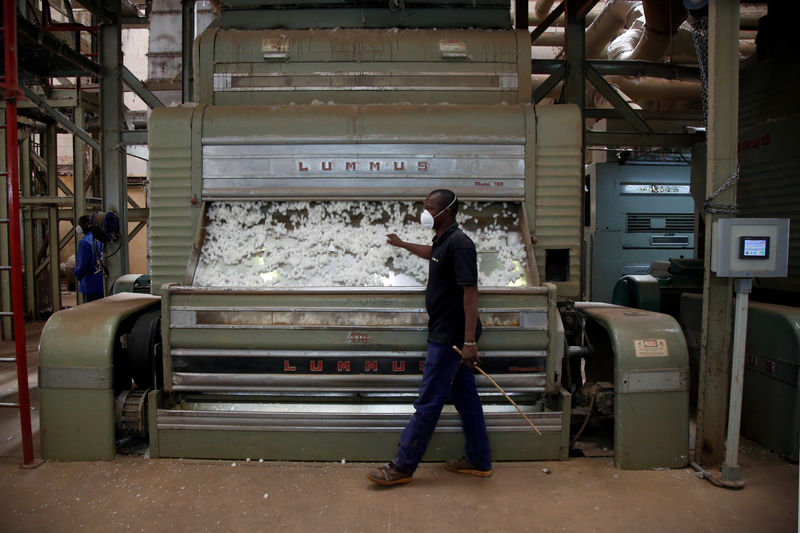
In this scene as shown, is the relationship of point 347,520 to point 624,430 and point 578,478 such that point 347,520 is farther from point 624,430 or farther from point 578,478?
point 624,430

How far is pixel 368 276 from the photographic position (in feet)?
11.5

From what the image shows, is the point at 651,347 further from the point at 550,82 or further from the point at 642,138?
the point at 642,138

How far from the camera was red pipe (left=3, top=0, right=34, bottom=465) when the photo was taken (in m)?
3.22

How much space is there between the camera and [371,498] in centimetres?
297

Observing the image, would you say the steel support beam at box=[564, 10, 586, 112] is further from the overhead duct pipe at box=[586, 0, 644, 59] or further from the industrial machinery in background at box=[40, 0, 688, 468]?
the overhead duct pipe at box=[586, 0, 644, 59]

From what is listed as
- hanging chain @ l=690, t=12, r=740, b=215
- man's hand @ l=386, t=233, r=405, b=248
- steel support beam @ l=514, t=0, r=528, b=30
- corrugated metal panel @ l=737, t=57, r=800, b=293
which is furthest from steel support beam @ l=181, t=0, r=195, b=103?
corrugated metal panel @ l=737, t=57, r=800, b=293

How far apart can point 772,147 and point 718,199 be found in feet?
6.57

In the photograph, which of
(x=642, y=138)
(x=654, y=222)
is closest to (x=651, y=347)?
(x=642, y=138)

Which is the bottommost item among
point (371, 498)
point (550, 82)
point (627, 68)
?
point (371, 498)

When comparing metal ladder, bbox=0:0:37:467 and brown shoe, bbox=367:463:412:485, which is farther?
metal ladder, bbox=0:0:37:467

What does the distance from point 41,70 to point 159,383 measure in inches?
171

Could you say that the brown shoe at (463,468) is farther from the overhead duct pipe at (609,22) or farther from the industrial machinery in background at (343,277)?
the overhead duct pipe at (609,22)

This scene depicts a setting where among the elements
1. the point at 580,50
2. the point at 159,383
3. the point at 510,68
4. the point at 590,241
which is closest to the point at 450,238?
the point at 510,68

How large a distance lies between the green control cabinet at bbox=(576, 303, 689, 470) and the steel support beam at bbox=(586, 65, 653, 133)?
3152 millimetres
